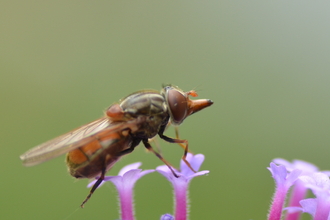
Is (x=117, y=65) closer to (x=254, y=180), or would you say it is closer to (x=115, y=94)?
(x=115, y=94)

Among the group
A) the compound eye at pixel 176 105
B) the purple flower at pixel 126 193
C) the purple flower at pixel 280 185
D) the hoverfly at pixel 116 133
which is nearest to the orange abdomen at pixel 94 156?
the hoverfly at pixel 116 133

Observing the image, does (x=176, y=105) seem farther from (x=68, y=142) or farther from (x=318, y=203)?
(x=318, y=203)

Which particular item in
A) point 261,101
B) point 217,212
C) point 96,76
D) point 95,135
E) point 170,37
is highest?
point 170,37


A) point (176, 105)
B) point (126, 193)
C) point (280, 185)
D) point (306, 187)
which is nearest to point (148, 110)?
point (176, 105)

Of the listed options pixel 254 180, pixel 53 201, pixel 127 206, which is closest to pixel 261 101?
pixel 254 180

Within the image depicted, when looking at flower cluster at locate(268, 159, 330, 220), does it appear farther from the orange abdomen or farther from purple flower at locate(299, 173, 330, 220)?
the orange abdomen

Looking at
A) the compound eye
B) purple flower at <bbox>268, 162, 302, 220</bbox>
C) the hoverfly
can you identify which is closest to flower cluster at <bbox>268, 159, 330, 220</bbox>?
purple flower at <bbox>268, 162, 302, 220</bbox>

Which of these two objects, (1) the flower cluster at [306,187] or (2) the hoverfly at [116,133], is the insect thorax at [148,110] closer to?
(2) the hoverfly at [116,133]
